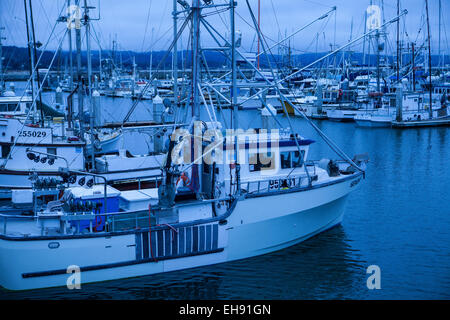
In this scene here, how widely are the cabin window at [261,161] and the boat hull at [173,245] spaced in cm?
129

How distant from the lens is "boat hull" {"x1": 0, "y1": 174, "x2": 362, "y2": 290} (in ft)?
43.2

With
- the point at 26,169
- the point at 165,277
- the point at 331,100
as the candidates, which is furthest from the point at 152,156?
the point at 331,100

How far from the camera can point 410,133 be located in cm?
4612

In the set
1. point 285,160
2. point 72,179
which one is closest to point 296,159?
point 285,160

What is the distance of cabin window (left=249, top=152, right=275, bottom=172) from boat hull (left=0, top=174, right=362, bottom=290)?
4.23ft

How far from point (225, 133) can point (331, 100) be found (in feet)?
161

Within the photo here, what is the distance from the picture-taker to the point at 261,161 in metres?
16.2

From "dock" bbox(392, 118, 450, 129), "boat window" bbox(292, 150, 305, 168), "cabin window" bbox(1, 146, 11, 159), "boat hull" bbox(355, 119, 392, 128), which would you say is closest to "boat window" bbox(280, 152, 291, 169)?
"boat window" bbox(292, 150, 305, 168)

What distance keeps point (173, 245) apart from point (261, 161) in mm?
3935

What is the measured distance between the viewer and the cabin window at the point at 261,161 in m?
16.0

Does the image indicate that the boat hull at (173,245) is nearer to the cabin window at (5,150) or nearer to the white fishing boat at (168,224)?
the white fishing boat at (168,224)

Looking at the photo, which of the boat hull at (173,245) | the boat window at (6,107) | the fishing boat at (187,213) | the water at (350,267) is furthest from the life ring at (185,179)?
the boat window at (6,107)

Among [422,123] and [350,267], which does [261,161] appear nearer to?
[350,267]

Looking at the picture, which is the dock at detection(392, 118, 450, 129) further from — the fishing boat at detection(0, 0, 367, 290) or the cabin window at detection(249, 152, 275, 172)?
the cabin window at detection(249, 152, 275, 172)
